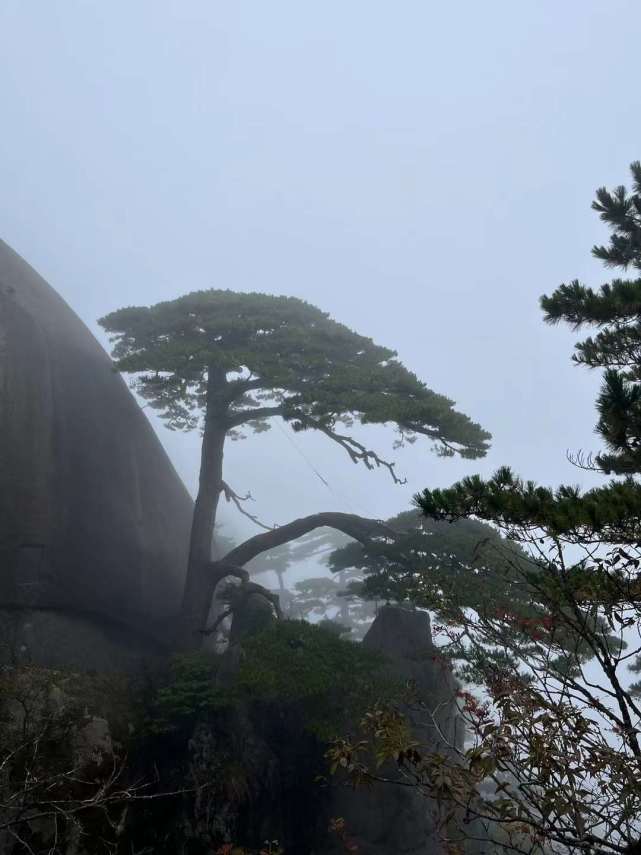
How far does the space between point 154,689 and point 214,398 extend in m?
6.44

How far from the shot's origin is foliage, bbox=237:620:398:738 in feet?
31.4

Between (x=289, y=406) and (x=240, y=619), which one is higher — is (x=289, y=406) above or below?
above

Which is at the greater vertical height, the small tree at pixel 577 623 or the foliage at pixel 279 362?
the foliage at pixel 279 362

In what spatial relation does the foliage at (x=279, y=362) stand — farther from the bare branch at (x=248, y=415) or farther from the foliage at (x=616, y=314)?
the foliage at (x=616, y=314)

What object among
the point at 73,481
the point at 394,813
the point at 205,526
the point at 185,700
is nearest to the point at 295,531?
the point at 205,526

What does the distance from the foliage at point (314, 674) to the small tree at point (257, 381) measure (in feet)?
11.8

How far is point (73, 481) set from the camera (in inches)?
543

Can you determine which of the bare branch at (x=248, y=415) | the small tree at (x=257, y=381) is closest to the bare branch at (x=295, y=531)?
the small tree at (x=257, y=381)

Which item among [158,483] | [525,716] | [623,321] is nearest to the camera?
[525,716]

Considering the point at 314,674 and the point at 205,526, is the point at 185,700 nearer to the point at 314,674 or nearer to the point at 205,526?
the point at 314,674

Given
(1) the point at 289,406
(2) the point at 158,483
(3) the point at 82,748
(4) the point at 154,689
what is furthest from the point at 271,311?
(3) the point at 82,748

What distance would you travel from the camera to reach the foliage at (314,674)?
956 cm

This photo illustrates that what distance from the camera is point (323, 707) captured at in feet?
32.9

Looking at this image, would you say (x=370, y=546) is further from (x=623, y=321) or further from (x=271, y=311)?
(x=623, y=321)
